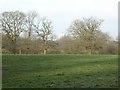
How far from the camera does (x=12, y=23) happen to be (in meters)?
60.8

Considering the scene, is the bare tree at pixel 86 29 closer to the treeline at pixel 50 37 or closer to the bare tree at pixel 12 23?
the treeline at pixel 50 37

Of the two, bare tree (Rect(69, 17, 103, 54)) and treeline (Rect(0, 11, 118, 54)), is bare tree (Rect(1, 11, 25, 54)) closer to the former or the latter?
treeline (Rect(0, 11, 118, 54))

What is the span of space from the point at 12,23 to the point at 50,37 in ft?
30.1

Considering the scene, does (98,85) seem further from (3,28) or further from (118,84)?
(3,28)

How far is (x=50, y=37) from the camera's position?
64.2m

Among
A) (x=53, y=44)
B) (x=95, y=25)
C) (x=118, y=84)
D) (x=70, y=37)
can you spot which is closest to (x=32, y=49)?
(x=53, y=44)

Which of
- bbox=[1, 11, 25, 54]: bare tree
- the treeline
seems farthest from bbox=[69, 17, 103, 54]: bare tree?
bbox=[1, 11, 25, 54]: bare tree

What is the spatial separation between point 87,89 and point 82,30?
5494 centimetres

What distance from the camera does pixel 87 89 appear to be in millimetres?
12539

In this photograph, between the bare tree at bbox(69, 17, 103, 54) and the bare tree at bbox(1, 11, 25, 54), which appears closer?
the bare tree at bbox(1, 11, 25, 54)

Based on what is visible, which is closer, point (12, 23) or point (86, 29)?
point (12, 23)

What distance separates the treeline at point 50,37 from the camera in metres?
55.9

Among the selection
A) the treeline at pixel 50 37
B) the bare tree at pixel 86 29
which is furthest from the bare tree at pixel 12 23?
the bare tree at pixel 86 29

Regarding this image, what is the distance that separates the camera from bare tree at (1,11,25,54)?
190 ft
